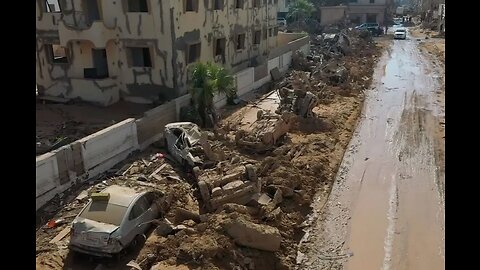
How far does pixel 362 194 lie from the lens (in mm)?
16250

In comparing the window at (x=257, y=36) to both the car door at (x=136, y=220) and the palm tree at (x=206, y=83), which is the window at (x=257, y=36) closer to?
the palm tree at (x=206, y=83)

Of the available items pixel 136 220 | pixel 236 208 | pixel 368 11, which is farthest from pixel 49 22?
pixel 368 11

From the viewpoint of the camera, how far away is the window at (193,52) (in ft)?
82.7

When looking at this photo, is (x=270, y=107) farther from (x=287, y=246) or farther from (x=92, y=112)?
(x=287, y=246)

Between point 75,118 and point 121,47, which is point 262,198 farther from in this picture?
point 121,47

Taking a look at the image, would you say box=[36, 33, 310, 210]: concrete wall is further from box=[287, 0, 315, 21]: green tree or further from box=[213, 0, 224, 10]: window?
box=[287, 0, 315, 21]: green tree

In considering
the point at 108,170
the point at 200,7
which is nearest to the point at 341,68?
the point at 200,7

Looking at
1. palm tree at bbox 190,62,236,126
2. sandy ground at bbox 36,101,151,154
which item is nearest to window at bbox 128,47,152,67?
sandy ground at bbox 36,101,151,154

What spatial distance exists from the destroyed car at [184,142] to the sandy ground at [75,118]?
437cm

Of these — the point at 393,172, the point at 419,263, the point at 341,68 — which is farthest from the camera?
the point at 341,68
